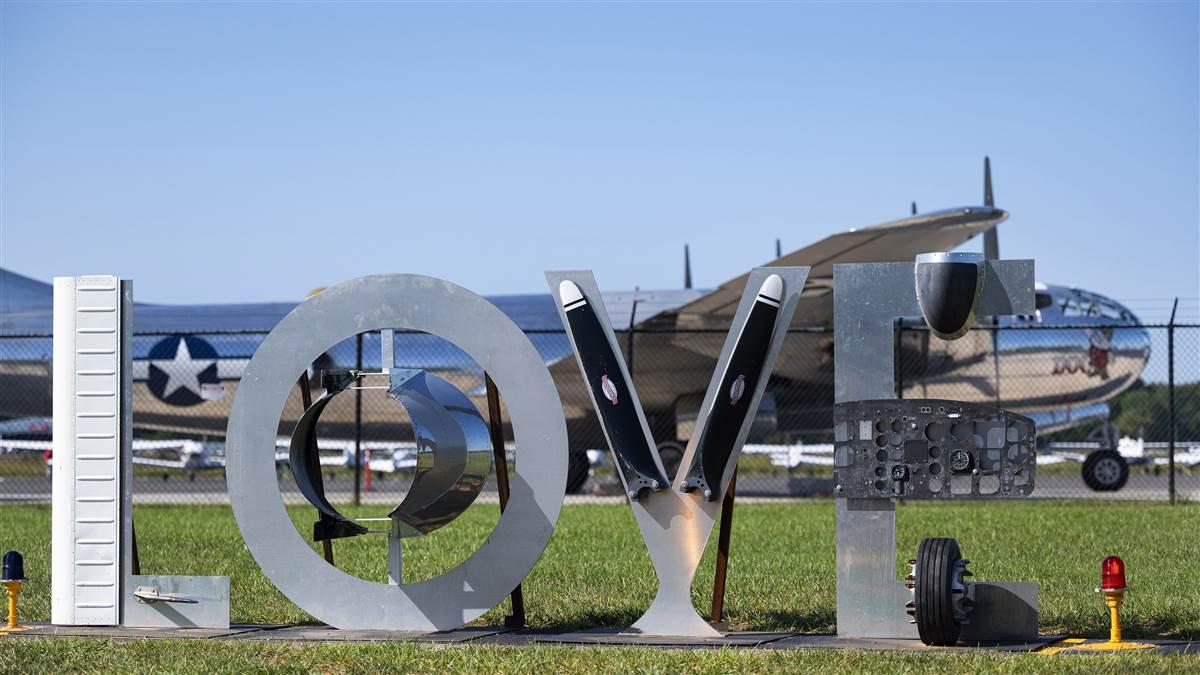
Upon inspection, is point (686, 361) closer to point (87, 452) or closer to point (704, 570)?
point (704, 570)

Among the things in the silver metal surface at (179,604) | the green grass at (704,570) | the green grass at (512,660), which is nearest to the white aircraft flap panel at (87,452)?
the silver metal surface at (179,604)

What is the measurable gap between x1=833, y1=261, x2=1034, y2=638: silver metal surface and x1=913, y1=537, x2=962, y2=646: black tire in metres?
0.42

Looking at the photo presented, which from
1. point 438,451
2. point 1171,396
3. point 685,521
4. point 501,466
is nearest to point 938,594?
point 685,521

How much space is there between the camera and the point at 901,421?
7.42 m

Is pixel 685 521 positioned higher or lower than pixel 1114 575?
higher

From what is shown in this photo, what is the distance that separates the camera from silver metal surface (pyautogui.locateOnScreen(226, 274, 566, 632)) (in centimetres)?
783

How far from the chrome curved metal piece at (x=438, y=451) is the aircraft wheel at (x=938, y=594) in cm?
245

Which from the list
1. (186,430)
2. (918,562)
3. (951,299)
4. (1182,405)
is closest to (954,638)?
(918,562)

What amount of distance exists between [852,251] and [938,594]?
1412 centimetres

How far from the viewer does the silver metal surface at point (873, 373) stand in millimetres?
7375

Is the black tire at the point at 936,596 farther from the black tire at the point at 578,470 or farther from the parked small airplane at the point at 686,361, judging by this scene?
the black tire at the point at 578,470

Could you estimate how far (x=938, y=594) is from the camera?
268 inches

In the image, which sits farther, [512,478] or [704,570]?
[704,570]

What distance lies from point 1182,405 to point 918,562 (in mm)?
37146
